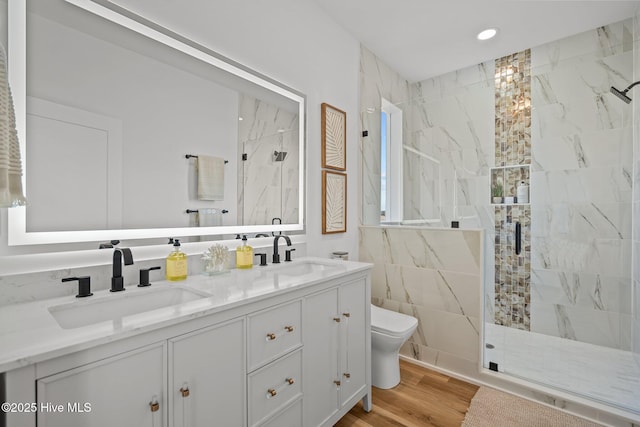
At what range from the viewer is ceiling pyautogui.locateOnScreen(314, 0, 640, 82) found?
7.53ft

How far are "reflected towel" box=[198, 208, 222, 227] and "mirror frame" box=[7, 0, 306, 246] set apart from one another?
2cm

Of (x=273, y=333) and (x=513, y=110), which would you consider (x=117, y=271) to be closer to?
(x=273, y=333)

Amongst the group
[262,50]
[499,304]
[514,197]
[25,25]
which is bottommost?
[499,304]

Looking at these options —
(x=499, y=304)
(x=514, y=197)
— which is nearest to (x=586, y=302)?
(x=499, y=304)

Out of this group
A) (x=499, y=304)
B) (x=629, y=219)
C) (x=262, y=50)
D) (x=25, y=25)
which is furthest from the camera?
(x=499, y=304)

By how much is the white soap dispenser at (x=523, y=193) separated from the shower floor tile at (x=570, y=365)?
1057 millimetres

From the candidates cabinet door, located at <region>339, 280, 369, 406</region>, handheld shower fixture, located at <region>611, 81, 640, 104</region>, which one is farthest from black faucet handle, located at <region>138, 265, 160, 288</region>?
handheld shower fixture, located at <region>611, 81, 640, 104</region>

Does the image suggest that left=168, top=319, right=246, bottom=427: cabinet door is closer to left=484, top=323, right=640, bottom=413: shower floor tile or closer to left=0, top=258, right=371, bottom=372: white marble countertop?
left=0, top=258, right=371, bottom=372: white marble countertop

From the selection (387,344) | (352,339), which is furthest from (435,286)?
(352,339)

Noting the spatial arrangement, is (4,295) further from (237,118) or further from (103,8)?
(237,118)

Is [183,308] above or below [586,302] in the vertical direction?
above

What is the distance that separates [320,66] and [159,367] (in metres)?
2.21

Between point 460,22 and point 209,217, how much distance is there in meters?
2.55

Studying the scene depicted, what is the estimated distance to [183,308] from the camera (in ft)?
3.14
